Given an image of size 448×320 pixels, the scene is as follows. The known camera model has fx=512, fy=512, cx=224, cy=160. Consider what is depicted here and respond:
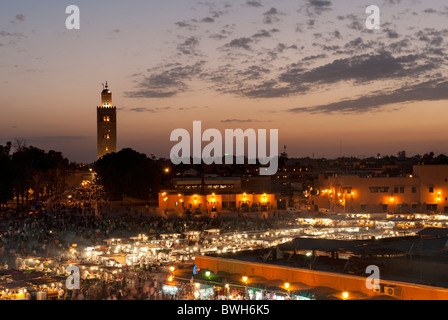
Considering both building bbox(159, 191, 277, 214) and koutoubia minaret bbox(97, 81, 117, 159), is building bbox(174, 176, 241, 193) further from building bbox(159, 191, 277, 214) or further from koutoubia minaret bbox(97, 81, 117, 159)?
koutoubia minaret bbox(97, 81, 117, 159)

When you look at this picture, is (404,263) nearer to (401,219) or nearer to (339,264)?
(339,264)

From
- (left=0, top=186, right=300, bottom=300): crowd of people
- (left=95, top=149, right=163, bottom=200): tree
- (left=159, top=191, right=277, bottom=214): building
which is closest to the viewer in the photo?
(left=0, top=186, right=300, bottom=300): crowd of people

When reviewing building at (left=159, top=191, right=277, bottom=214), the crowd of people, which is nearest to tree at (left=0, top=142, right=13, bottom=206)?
the crowd of people

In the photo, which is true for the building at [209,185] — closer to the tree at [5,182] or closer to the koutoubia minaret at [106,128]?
the tree at [5,182]

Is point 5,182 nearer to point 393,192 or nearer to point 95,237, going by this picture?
point 95,237

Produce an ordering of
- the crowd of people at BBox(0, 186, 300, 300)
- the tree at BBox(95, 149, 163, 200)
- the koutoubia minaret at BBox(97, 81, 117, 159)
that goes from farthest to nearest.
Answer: the koutoubia minaret at BBox(97, 81, 117, 159), the tree at BBox(95, 149, 163, 200), the crowd of people at BBox(0, 186, 300, 300)

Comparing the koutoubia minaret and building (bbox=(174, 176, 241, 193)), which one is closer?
building (bbox=(174, 176, 241, 193))
